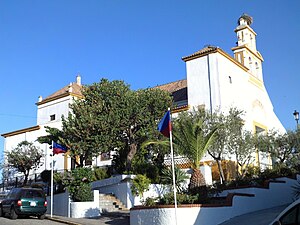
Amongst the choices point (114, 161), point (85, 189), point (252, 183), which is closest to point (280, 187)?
point (252, 183)

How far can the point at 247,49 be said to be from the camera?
120 feet

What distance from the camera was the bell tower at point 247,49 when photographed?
36344mm

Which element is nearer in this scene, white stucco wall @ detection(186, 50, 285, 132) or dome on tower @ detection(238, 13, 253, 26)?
white stucco wall @ detection(186, 50, 285, 132)

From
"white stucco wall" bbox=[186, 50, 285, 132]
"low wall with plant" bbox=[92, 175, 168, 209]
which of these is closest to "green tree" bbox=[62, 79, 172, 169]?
"low wall with plant" bbox=[92, 175, 168, 209]

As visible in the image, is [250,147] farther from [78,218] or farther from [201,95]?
[78,218]

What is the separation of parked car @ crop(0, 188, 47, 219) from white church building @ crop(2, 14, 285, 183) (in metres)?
11.2

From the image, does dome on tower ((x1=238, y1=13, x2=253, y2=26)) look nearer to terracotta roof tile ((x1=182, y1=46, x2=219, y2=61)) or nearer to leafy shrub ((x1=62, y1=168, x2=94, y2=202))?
terracotta roof tile ((x1=182, y1=46, x2=219, y2=61))

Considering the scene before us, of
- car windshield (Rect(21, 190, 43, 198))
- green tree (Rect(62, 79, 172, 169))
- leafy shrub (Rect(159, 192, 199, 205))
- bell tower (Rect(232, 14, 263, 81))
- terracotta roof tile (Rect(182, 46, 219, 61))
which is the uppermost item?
bell tower (Rect(232, 14, 263, 81))

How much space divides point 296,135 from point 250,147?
17.4 ft

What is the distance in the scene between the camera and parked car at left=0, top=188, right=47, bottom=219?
1880 cm

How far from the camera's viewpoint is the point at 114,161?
29.1 m

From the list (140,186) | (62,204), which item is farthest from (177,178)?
(62,204)

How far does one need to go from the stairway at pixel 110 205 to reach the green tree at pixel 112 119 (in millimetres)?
3415

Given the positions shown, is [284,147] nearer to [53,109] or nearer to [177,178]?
[177,178]
